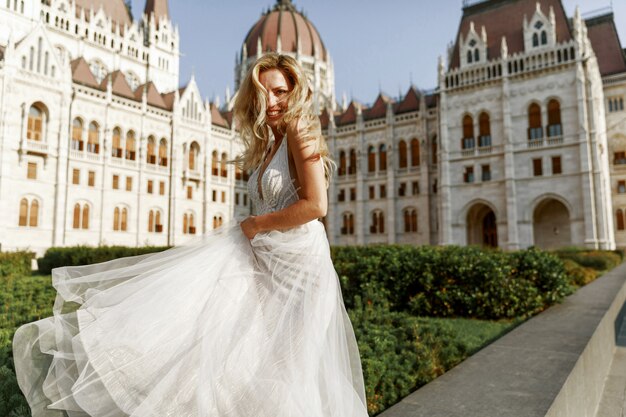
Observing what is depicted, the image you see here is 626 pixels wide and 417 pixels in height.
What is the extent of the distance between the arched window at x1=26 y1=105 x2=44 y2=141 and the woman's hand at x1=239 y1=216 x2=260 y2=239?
3331 centimetres

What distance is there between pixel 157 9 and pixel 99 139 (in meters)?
22.6

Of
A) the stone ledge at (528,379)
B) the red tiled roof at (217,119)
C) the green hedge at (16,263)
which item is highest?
the red tiled roof at (217,119)

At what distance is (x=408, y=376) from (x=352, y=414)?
221 cm

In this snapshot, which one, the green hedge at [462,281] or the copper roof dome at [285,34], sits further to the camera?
the copper roof dome at [285,34]

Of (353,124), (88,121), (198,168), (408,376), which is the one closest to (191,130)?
(198,168)

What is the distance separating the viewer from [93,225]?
3161 cm

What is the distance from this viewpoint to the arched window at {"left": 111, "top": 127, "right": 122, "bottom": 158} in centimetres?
3419

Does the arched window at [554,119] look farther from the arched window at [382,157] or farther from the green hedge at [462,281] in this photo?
the green hedge at [462,281]

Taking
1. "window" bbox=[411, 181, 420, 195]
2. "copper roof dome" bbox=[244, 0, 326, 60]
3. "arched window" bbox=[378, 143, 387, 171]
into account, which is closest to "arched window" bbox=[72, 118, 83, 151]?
"arched window" bbox=[378, 143, 387, 171]

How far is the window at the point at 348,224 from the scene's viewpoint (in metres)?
42.4

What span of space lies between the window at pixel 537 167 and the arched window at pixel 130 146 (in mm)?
31739

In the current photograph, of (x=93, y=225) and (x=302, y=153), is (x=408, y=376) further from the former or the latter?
(x=93, y=225)

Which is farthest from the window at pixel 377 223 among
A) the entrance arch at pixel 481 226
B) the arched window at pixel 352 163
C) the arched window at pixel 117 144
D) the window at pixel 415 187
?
the arched window at pixel 117 144

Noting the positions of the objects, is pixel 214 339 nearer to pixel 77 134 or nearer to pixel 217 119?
pixel 77 134
